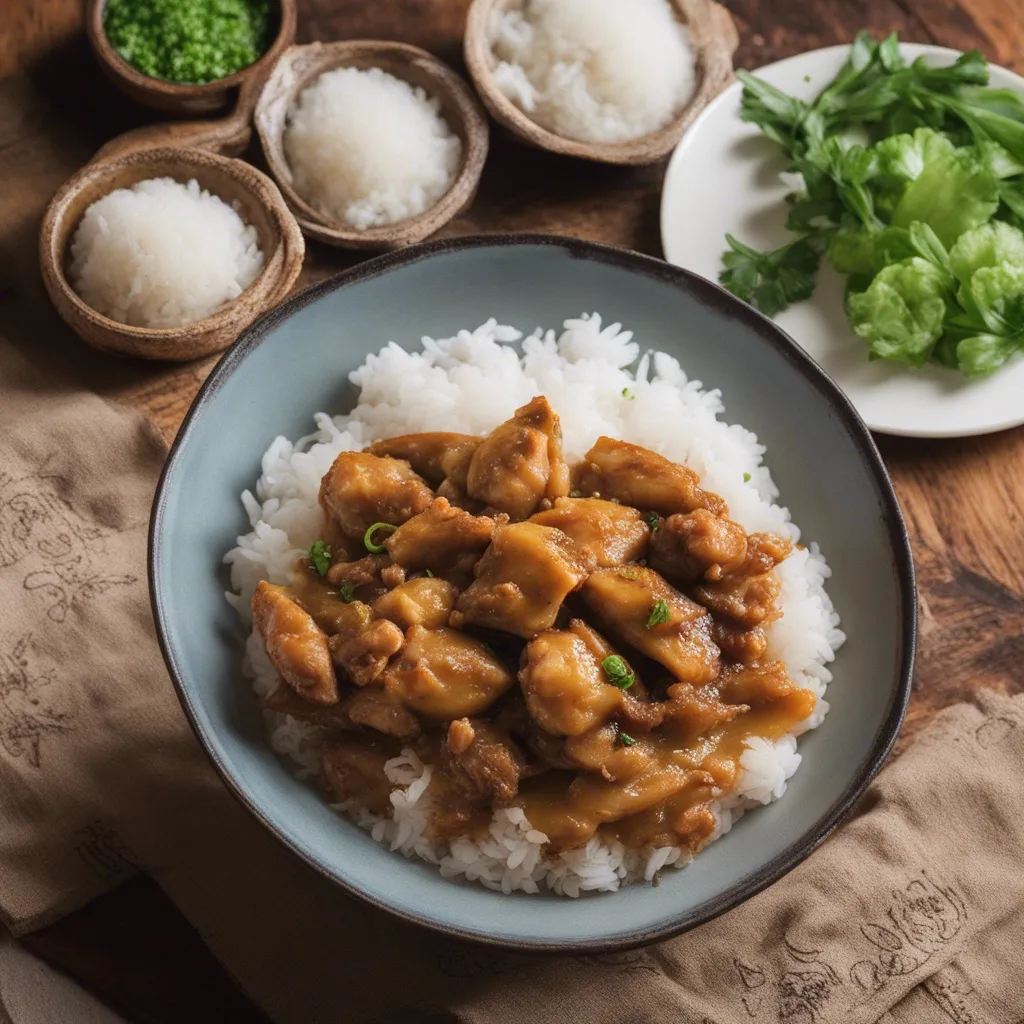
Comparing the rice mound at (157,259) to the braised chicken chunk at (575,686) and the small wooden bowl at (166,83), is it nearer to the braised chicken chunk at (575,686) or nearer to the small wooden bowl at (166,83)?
the small wooden bowl at (166,83)

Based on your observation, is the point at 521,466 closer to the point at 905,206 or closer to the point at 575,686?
the point at 575,686

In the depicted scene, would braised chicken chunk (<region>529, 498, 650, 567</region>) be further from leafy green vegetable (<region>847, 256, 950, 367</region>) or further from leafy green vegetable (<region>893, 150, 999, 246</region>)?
leafy green vegetable (<region>893, 150, 999, 246</region>)

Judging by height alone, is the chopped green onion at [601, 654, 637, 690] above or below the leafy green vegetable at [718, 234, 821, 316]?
below

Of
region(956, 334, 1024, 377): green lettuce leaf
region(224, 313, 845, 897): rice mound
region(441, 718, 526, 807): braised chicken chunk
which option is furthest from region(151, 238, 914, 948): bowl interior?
region(956, 334, 1024, 377): green lettuce leaf

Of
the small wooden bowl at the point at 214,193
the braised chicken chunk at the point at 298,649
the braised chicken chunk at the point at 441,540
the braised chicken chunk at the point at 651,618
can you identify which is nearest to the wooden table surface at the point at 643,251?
the small wooden bowl at the point at 214,193

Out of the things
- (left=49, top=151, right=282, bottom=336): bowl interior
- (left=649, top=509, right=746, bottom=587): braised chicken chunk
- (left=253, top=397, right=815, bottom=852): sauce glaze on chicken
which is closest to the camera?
(left=253, top=397, right=815, bottom=852): sauce glaze on chicken
